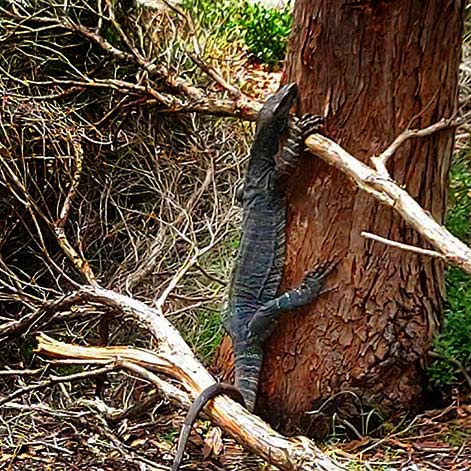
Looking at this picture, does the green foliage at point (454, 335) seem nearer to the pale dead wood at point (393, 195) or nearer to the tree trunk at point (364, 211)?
the tree trunk at point (364, 211)

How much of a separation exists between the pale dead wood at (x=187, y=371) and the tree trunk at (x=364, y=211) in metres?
0.26

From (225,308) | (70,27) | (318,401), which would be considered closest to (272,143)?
(225,308)

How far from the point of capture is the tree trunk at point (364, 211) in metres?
2.10

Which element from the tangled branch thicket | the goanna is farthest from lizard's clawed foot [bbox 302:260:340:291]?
the tangled branch thicket

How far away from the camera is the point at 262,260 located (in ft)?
7.50

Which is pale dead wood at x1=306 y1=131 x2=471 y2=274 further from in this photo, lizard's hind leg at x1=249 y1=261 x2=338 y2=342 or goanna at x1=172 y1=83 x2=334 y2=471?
lizard's hind leg at x1=249 y1=261 x2=338 y2=342

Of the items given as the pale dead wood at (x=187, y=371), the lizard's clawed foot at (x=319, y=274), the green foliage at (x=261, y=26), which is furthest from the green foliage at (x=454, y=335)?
the green foliage at (x=261, y=26)

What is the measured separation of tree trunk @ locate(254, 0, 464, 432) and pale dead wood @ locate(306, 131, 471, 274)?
0.42ft

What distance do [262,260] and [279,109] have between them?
0.43 meters

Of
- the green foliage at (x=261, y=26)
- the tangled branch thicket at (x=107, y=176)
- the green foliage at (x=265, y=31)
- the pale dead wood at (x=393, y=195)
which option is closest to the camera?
the pale dead wood at (x=393, y=195)

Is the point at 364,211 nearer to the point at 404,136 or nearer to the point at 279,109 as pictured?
the point at 404,136

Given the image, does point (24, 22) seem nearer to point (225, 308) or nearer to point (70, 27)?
point (70, 27)

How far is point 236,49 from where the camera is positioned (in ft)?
16.0

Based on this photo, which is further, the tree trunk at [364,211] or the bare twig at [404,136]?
the tree trunk at [364,211]
